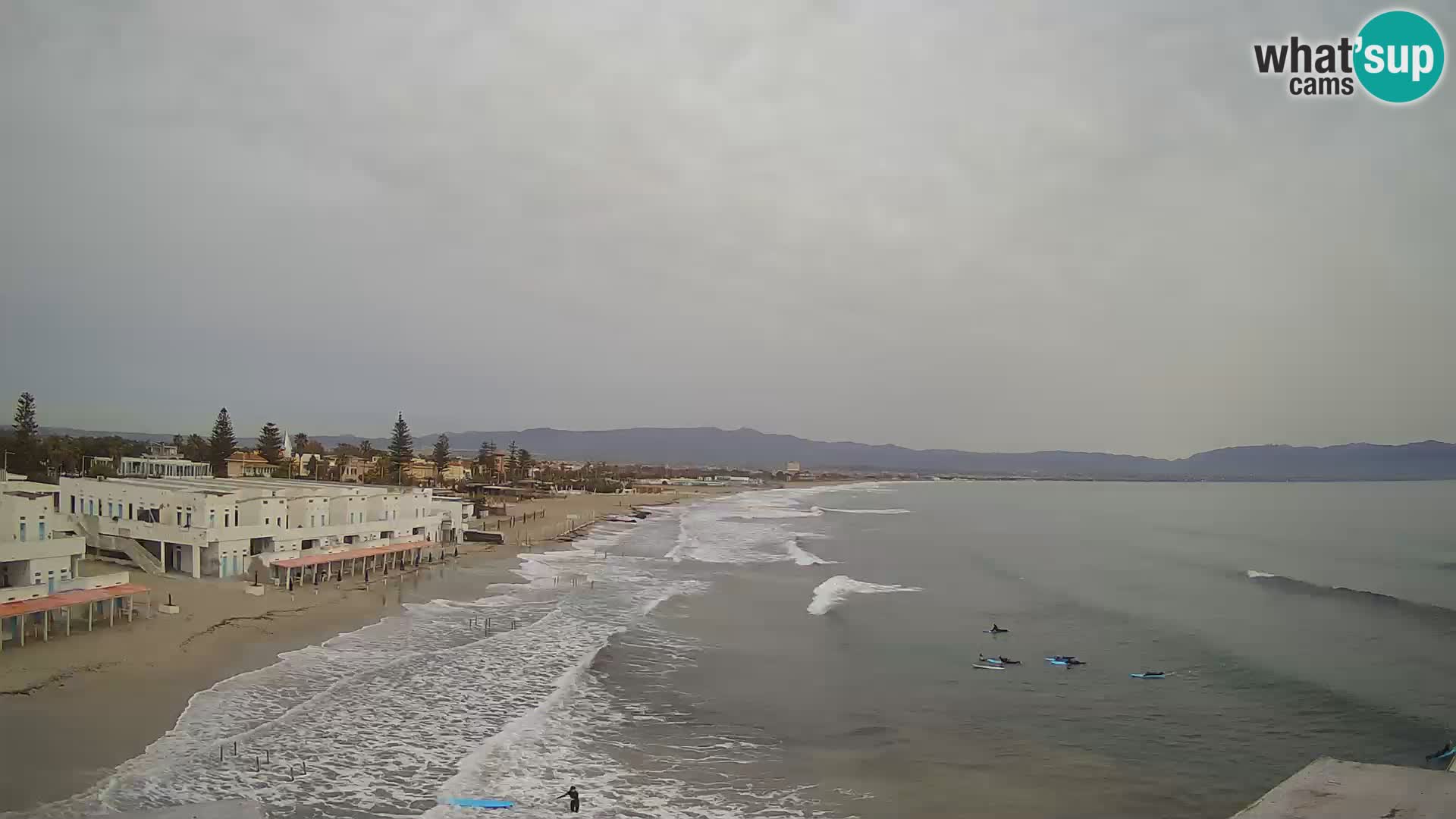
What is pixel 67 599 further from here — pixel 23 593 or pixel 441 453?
pixel 441 453

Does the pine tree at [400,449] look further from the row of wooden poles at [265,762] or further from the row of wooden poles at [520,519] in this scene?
the row of wooden poles at [265,762]

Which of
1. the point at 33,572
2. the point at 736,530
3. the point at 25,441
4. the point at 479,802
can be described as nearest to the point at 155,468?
the point at 25,441

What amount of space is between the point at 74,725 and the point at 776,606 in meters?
24.0

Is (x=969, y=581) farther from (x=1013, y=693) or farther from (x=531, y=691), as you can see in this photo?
(x=531, y=691)

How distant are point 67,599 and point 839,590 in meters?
29.5

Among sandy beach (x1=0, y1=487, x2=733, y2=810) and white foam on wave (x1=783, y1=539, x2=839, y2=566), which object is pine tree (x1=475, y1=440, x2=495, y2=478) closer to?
white foam on wave (x1=783, y1=539, x2=839, y2=566)

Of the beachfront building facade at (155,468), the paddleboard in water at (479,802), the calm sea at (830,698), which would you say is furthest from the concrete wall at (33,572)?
the beachfront building facade at (155,468)

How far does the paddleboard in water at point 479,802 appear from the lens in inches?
550

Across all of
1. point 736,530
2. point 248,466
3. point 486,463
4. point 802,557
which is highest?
point 248,466

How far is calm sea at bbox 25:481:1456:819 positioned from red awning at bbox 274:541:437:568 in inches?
157

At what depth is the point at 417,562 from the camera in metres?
40.9

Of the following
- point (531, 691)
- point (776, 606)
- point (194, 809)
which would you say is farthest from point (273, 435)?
point (194, 809)

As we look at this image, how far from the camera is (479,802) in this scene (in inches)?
555

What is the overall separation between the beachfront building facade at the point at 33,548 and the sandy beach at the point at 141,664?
110 inches
